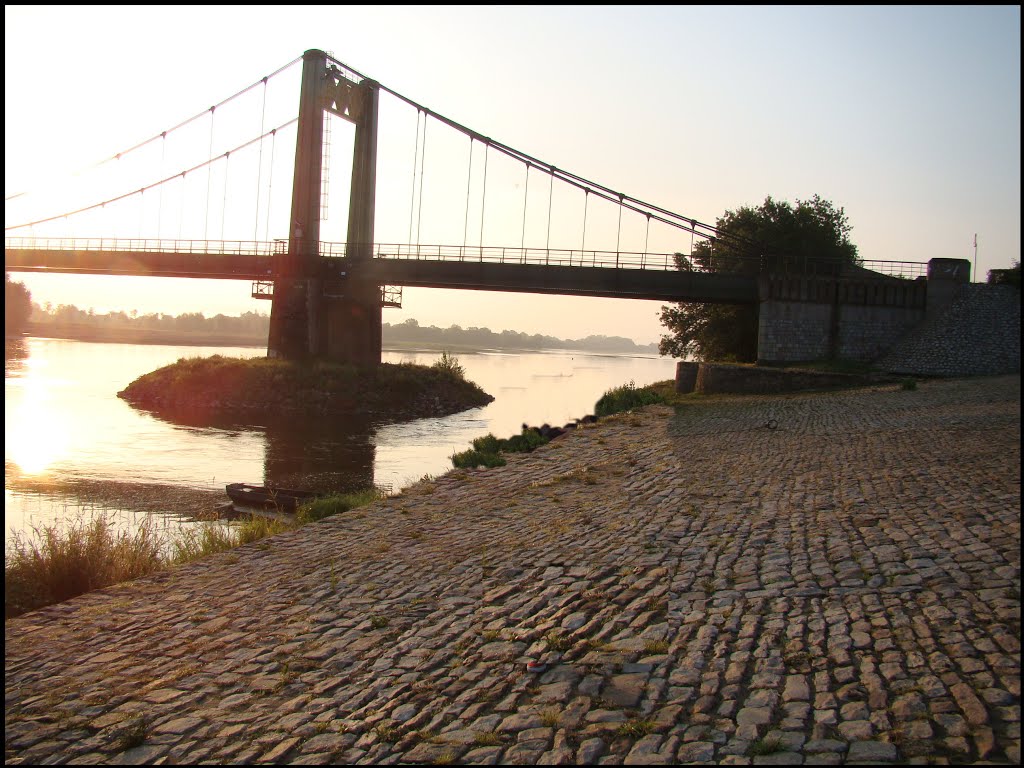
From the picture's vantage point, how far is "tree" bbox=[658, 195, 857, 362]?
145ft

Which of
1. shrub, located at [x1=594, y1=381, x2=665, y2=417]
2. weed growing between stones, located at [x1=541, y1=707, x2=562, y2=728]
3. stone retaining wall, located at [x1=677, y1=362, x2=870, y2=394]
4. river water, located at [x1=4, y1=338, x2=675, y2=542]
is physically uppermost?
stone retaining wall, located at [x1=677, y1=362, x2=870, y2=394]

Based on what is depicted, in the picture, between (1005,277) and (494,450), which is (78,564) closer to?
(494,450)

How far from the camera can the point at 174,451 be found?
2895 cm

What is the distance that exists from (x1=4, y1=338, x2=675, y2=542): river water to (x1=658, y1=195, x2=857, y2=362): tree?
9.34m

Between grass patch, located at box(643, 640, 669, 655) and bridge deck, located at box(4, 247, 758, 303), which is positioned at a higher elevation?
bridge deck, located at box(4, 247, 758, 303)

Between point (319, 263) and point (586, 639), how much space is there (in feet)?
143

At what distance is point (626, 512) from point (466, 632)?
4534 millimetres

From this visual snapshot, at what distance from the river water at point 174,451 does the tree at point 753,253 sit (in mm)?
9337

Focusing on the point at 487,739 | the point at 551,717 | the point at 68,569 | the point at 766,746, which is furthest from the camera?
the point at 68,569

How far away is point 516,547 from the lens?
10.0 meters

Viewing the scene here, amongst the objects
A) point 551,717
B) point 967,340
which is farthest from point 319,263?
point 551,717

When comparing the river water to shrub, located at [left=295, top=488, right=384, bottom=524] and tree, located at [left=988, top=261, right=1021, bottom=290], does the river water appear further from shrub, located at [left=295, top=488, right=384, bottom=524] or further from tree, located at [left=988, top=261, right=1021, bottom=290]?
tree, located at [left=988, top=261, right=1021, bottom=290]

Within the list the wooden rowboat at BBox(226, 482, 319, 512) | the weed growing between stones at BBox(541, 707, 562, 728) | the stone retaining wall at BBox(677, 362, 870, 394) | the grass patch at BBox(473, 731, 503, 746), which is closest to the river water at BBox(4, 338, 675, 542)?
the wooden rowboat at BBox(226, 482, 319, 512)

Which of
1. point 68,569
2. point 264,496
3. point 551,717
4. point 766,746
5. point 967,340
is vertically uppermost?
point 967,340
